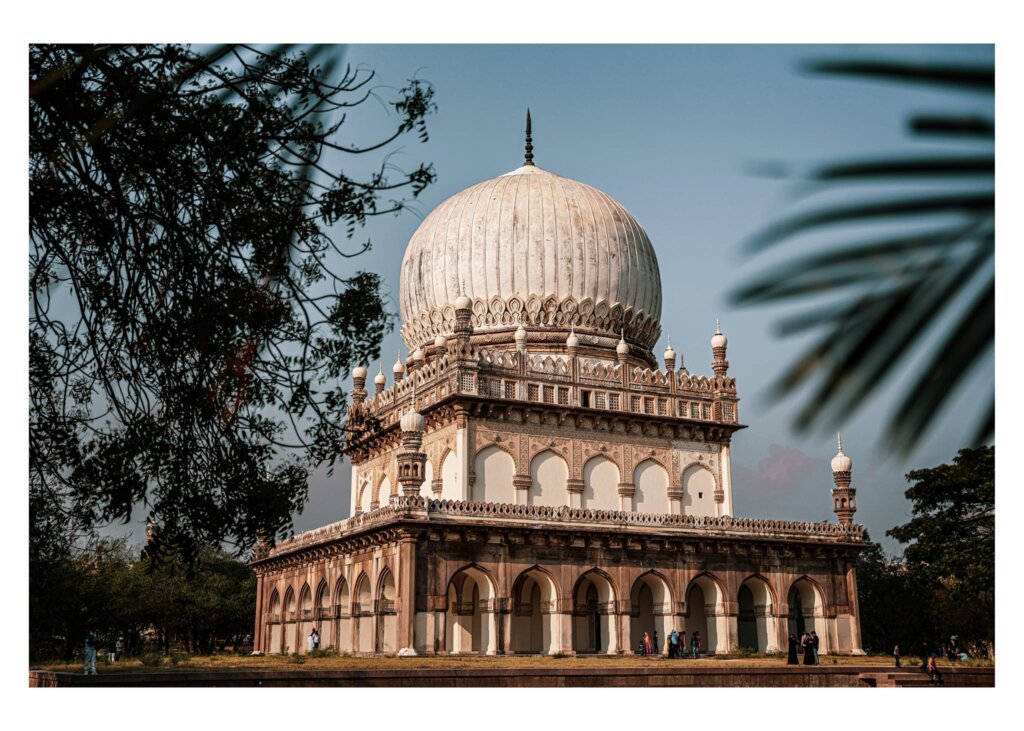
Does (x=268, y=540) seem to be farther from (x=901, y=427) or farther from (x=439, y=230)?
(x=439, y=230)

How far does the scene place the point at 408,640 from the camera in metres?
22.5

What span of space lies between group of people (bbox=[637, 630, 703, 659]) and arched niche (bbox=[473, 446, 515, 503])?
450cm

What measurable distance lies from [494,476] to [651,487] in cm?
429

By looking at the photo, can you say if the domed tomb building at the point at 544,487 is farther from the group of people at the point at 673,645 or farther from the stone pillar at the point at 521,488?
the group of people at the point at 673,645

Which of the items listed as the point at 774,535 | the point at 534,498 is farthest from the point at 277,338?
the point at 774,535

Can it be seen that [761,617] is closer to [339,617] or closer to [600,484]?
[600,484]

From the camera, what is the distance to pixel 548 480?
27.5 meters

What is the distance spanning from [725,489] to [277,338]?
20.6 meters

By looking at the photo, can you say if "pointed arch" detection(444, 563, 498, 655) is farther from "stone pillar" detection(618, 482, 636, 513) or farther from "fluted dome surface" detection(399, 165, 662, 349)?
"fluted dome surface" detection(399, 165, 662, 349)

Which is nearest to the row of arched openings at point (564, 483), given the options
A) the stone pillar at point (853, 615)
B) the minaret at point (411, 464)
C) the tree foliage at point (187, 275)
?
the minaret at point (411, 464)

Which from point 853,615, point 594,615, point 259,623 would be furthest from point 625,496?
point 259,623

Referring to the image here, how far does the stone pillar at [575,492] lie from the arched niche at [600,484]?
15 cm

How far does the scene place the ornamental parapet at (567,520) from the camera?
23562 millimetres

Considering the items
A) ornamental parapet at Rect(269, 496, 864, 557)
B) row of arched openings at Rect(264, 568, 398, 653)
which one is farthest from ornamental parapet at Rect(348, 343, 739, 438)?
row of arched openings at Rect(264, 568, 398, 653)
